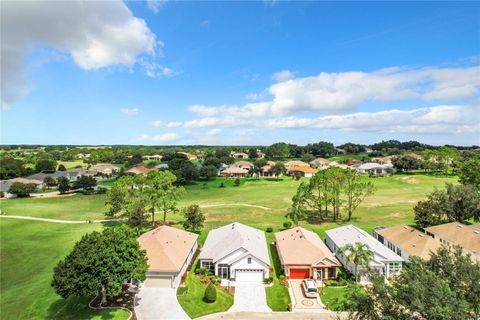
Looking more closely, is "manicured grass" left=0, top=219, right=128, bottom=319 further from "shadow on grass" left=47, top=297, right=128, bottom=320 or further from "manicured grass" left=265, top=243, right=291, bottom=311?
"manicured grass" left=265, top=243, right=291, bottom=311

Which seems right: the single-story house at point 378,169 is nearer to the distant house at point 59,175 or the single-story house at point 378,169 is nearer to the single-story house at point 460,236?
the single-story house at point 460,236

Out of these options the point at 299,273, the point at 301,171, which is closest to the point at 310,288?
the point at 299,273

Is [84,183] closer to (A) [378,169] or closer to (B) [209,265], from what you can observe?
(B) [209,265]

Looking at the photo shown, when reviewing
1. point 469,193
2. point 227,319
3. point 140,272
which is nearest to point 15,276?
point 140,272

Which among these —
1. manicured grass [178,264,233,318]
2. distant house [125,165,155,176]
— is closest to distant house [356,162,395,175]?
distant house [125,165,155,176]

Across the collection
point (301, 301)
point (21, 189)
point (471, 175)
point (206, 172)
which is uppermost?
point (471, 175)
